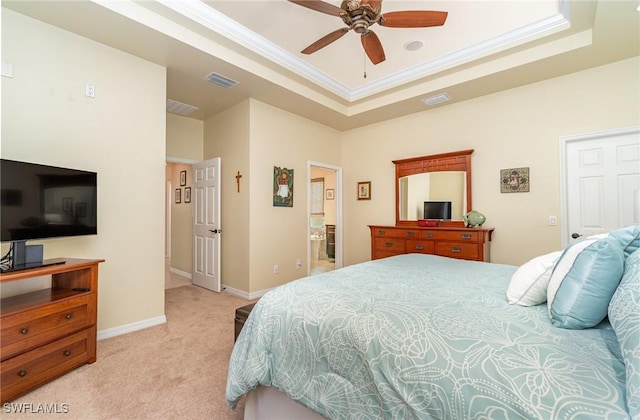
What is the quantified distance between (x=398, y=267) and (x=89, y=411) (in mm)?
2087

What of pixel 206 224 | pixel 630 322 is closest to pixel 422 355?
pixel 630 322

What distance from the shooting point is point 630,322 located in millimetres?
737

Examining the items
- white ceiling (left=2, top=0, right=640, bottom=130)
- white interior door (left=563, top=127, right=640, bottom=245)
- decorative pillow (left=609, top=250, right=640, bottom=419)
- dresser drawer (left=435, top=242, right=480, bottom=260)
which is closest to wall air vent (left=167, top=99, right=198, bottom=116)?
white ceiling (left=2, top=0, right=640, bottom=130)

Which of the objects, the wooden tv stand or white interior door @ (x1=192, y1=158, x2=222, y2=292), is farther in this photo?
white interior door @ (x1=192, y1=158, x2=222, y2=292)

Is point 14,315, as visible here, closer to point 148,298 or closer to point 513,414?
point 148,298

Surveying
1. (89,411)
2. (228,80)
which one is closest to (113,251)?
(89,411)

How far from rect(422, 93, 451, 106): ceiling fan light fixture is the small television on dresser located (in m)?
3.90

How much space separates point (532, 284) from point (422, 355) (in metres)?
0.72

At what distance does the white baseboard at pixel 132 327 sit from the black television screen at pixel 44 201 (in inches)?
37.2

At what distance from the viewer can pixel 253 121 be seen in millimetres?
3826

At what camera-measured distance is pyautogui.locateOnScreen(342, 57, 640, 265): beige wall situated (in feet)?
9.63

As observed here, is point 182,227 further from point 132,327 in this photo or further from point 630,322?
point 630,322

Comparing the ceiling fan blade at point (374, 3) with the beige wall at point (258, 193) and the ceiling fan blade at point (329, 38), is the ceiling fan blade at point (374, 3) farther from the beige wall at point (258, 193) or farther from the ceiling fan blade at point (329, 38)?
the beige wall at point (258, 193)

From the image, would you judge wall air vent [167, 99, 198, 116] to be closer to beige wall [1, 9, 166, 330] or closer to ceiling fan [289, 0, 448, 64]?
beige wall [1, 9, 166, 330]
